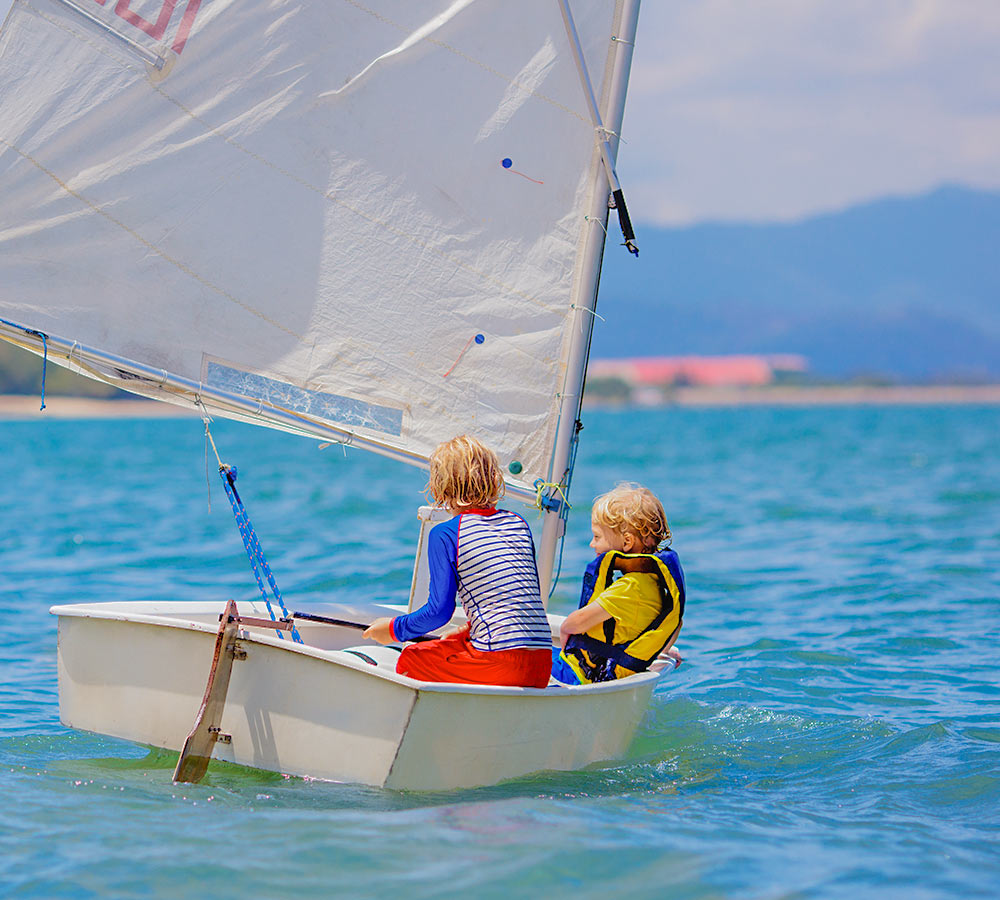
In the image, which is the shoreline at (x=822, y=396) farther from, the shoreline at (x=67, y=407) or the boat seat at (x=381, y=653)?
the boat seat at (x=381, y=653)

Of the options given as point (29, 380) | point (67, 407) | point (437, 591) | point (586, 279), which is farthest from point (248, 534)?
point (67, 407)

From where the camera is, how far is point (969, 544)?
11578mm

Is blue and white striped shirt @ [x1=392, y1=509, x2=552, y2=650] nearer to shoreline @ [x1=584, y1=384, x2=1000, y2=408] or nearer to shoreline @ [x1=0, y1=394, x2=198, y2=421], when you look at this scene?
shoreline @ [x1=0, y1=394, x2=198, y2=421]

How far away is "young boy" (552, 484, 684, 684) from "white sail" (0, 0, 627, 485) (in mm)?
589

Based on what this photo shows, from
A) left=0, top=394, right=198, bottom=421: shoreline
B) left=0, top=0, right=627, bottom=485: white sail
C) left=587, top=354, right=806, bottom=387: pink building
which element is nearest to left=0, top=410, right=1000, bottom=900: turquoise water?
left=0, top=0, right=627, bottom=485: white sail

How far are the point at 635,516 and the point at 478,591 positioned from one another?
72cm

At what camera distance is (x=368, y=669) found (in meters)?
3.51

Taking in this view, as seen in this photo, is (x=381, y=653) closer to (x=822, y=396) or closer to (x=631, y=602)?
(x=631, y=602)

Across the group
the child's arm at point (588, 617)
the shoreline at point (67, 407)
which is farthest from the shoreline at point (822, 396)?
the child's arm at point (588, 617)

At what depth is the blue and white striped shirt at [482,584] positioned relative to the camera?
375 cm

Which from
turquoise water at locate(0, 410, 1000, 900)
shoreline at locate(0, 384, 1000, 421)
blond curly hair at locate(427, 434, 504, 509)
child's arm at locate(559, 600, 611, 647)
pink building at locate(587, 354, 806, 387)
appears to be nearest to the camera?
turquoise water at locate(0, 410, 1000, 900)

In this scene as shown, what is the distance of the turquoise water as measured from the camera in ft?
10.4

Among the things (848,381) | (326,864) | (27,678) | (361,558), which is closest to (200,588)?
(361,558)

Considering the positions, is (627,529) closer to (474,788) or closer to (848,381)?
(474,788)
